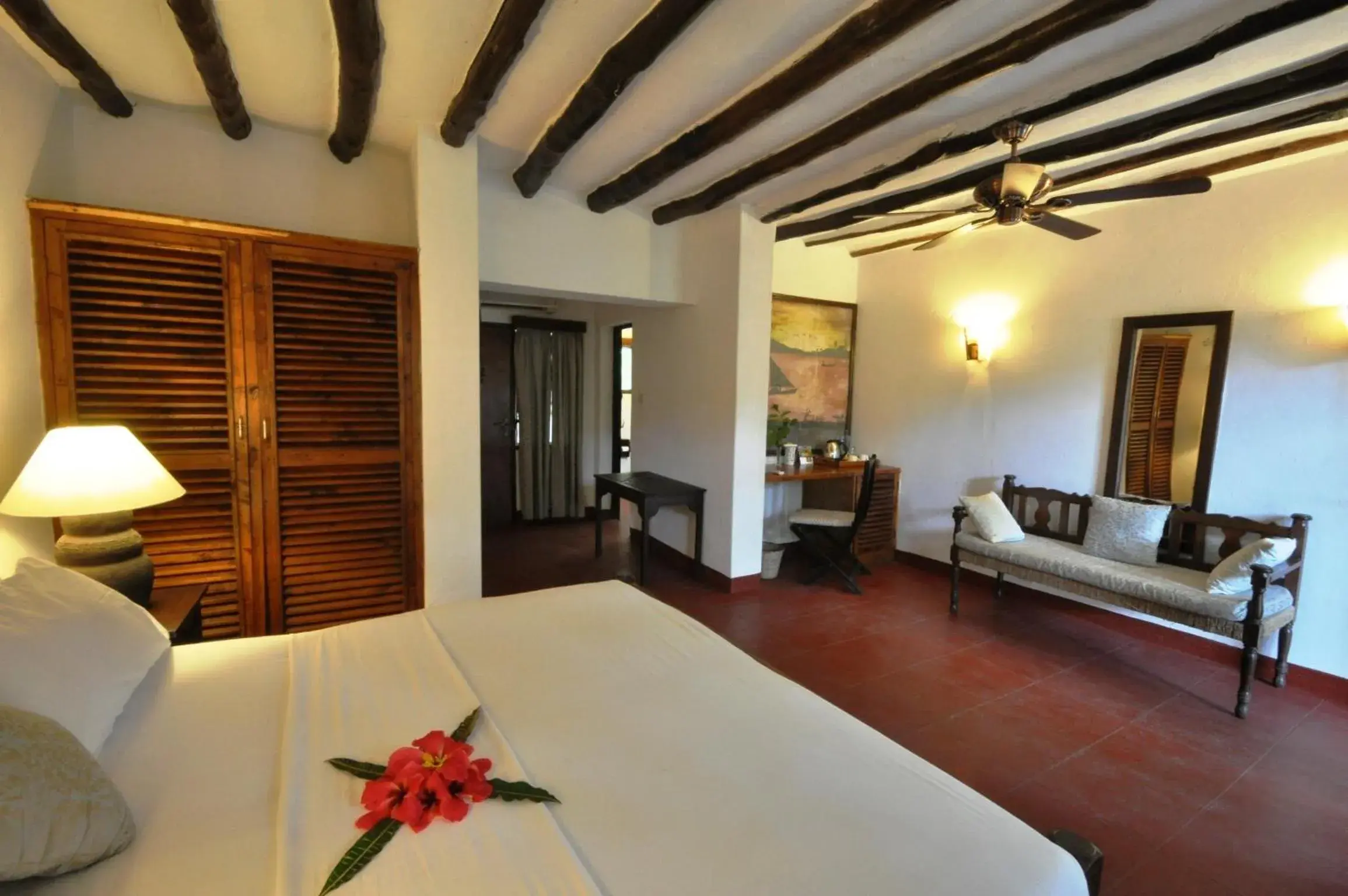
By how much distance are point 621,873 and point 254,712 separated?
3.31 ft

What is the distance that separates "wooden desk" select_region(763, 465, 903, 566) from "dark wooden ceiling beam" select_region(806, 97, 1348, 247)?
6.07 ft

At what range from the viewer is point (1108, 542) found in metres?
3.34

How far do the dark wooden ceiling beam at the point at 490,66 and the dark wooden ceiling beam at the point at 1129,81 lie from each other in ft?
5.95

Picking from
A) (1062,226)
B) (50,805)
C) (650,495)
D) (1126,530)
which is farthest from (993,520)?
(50,805)

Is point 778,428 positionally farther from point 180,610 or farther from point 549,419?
point 180,610

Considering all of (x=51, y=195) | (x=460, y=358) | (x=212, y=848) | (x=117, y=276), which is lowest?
(x=212, y=848)

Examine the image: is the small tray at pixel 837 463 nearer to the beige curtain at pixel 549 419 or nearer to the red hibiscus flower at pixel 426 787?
the beige curtain at pixel 549 419

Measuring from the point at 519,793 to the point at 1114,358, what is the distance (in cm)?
400

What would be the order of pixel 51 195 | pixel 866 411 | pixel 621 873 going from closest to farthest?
pixel 621 873 → pixel 51 195 → pixel 866 411

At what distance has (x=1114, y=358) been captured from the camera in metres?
3.55

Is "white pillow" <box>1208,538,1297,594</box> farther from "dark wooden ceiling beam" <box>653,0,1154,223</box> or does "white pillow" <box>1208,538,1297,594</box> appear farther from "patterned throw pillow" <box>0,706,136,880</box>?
"patterned throw pillow" <box>0,706,136,880</box>

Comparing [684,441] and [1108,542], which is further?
[684,441]

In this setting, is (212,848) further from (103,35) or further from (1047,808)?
(103,35)

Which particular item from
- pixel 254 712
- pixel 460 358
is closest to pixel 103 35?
pixel 460 358
